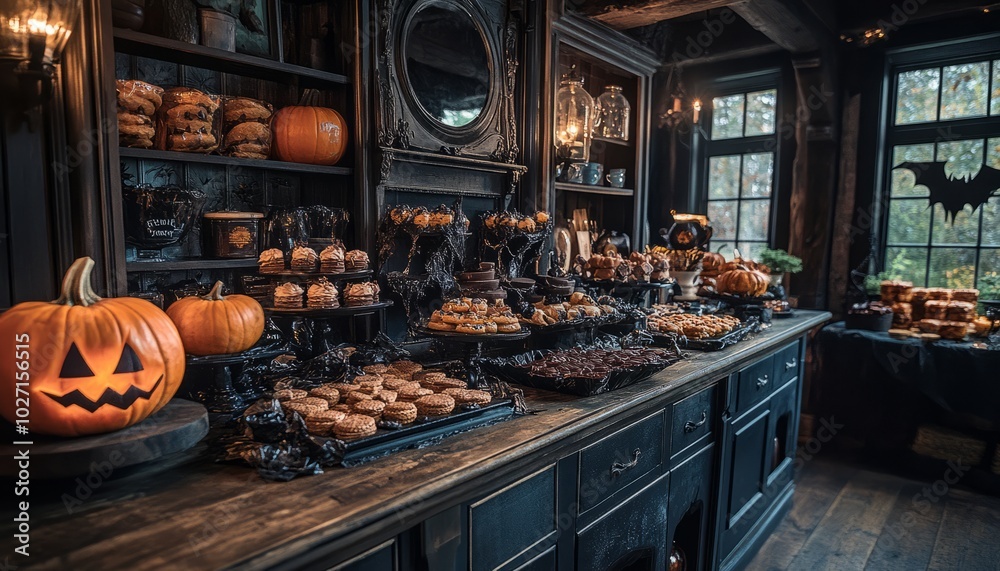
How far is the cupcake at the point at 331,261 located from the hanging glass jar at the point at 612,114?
2.27 m

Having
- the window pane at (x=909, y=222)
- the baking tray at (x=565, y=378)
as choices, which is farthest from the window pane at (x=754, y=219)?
the baking tray at (x=565, y=378)

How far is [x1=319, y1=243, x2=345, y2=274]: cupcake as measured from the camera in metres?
1.97

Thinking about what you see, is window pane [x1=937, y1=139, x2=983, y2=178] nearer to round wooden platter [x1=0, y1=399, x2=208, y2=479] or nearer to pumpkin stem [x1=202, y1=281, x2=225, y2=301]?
pumpkin stem [x1=202, y1=281, x2=225, y2=301]

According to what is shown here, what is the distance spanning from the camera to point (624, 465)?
2021mm

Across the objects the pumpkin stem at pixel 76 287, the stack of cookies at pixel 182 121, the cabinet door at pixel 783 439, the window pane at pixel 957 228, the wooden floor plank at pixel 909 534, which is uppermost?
the stack of cookies at pixel 182 121

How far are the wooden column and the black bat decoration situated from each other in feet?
1.76

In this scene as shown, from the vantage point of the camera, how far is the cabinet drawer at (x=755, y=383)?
2895 millimetres

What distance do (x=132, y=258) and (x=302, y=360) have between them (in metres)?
0.61

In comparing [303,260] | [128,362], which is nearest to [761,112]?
[303,260]

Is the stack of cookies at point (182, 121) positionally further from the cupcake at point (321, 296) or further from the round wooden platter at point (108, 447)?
the round wooden platter at point (108, 447)

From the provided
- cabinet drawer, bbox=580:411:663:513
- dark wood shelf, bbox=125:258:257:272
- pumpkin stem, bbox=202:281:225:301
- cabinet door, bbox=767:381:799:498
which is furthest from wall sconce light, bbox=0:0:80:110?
cabinet door, bbox=767:381:799:498

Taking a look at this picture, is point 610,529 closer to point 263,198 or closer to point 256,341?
point 256,341

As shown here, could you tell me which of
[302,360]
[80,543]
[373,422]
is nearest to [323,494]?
[373,422]

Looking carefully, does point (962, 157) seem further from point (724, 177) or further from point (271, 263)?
point (271, 263)
